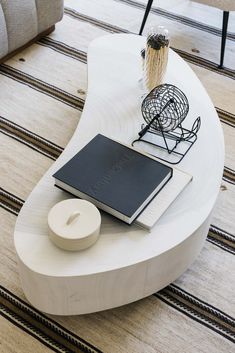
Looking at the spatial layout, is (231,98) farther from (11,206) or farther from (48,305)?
(48,305)

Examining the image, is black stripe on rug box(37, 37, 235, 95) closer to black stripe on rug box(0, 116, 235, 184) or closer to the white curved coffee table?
black stripe on rug box(0, 116, 235, 184)

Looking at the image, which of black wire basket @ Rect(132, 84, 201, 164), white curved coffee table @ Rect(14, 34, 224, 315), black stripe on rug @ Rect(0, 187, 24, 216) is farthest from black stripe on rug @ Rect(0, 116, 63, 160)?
black wire basket @ Rect(132, 84, 201, 164)

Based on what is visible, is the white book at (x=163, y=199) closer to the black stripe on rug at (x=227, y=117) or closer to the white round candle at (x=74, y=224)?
the white round candle at (x=74, y=224)

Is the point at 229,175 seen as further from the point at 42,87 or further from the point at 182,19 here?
the point at 182,19

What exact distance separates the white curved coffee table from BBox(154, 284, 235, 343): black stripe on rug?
0.08m

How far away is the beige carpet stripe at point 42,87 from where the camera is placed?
2008 mm

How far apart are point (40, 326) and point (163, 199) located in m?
0.45

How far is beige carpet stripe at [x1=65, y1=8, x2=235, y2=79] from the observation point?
2.23m

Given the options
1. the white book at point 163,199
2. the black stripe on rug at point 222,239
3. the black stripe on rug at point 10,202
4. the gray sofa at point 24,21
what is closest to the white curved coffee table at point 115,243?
the white book at point 163,199

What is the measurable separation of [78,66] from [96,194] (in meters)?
1.09

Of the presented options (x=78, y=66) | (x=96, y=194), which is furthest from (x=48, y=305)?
(x=78, y=66)

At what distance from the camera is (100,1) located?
2596 mm

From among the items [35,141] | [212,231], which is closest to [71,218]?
[212,231]

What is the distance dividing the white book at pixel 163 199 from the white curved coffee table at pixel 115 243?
2 cm
